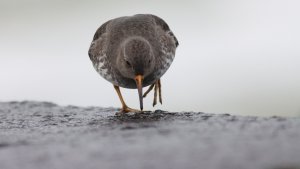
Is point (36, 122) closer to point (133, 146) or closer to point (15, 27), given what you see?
point (133, 146)

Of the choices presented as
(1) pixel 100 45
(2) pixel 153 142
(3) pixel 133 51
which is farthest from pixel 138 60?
(2) pixel 153 142

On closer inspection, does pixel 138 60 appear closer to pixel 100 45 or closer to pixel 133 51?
pixel 133 51

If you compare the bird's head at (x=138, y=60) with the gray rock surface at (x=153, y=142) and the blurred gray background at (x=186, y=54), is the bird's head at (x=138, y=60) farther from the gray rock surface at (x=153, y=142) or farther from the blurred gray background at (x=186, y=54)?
the blurred gray background at (x=186, y=54)

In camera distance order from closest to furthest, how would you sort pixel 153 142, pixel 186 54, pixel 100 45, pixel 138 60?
pixel 153 142 → pixel 138 60 → pixel 100 45 → pixel 186 54

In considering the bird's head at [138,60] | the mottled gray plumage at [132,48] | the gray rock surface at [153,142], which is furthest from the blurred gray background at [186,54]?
the gray rock surface at [153,142]

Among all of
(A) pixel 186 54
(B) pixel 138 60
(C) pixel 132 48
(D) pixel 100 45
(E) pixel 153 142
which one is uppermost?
(A) pixel 186 54

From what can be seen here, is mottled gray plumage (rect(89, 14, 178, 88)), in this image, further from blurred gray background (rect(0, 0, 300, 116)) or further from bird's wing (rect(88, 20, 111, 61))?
blurred gray background (rect(0, 0, 300, 116))
